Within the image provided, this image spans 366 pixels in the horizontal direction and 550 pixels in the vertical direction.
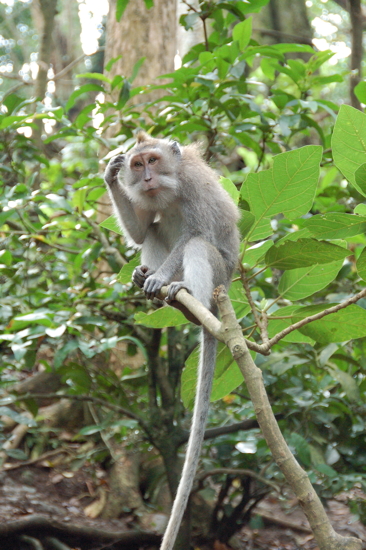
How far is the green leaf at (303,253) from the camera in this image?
6.70 ft

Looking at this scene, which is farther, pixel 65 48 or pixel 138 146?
pixel 65 48

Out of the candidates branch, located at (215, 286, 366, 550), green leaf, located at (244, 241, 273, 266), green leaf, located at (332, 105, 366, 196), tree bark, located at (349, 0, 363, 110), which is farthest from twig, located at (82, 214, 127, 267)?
branch, located at (215, 286, 366, 550)

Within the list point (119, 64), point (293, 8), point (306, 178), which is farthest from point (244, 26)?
point (293, 8)

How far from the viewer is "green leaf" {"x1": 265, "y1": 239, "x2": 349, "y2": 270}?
2.04 m

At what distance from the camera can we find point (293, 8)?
1239 centimetres

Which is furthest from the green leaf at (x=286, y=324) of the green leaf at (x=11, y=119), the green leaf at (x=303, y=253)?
the green leaf at (x=11, y=119)

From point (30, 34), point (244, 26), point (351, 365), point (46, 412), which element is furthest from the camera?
point (30, 34)

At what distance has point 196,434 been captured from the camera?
241 cm

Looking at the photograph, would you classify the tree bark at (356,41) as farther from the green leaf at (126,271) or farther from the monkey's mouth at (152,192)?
the green leaf at (126,271)

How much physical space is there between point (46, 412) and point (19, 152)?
10.7ft

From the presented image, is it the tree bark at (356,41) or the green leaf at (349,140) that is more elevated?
the tree bark at (356,41)

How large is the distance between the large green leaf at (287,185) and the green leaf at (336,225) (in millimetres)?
205

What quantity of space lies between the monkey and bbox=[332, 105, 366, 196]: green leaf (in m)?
1.41

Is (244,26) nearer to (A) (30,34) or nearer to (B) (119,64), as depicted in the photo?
(B) (119,64)
